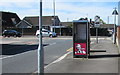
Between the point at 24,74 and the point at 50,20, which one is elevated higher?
the point at 50,20

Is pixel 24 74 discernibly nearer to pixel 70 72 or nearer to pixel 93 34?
pixel 70 72

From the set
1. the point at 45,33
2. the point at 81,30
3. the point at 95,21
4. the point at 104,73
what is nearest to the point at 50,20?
the point at 45,33

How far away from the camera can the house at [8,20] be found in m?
68.0

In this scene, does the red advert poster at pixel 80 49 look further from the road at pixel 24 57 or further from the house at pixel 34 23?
the house at pixel 34 23

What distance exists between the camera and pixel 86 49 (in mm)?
12633

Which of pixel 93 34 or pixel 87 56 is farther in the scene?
pixel 93 34

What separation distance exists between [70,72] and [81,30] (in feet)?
15.3

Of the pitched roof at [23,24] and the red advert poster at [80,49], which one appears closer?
the red advert poster at [80,49]

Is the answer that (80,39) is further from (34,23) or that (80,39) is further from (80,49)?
(34,23)

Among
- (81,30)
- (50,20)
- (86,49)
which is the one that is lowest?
(86,49)

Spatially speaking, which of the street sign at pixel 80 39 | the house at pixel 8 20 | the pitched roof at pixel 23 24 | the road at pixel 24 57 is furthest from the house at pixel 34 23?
the street sign at pixel 80 39

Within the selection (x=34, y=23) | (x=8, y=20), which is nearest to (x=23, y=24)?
(x=34, y=23)

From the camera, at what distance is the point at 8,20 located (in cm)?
7238

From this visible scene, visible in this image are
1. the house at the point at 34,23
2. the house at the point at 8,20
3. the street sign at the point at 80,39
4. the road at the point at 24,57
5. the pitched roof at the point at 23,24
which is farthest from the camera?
the house at the point at 34,23
